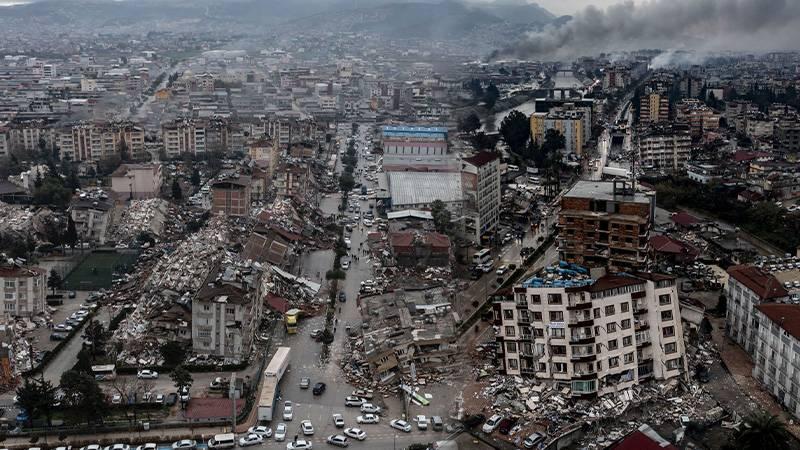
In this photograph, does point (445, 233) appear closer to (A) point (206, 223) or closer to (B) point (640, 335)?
(A) point (206, 223)

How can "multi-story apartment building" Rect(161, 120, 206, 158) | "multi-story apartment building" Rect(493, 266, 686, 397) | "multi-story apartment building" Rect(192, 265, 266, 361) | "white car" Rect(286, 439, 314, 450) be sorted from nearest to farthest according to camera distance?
"white car" Rect(286, 439, 314, 450), "multi-story apartment building" Rect(493, 266, 686, 397), "multi-story apartment building" Rect(192, 265, 266, 361), "multi-story apartment building" Rect(161, 120, 206, 158)

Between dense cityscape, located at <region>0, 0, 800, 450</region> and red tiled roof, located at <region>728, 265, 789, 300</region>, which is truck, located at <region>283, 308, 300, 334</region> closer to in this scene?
dense cityscape, located at <region>0, 0, 800, 450</region>

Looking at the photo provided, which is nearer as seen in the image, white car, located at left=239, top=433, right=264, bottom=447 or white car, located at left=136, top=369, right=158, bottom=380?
white car, located at left=239, top=433, right=264, bottom=447

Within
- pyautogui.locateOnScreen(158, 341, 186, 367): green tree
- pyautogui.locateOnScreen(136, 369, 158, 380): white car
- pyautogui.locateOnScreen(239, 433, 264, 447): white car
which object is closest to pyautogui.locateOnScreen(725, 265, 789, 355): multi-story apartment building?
pyautogui.locateOnScreen(239, 433, 264, 447): white car

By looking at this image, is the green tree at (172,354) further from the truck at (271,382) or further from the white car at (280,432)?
the white car at (280,432)

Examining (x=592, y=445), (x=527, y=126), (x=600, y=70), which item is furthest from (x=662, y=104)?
(x=592, y=445)

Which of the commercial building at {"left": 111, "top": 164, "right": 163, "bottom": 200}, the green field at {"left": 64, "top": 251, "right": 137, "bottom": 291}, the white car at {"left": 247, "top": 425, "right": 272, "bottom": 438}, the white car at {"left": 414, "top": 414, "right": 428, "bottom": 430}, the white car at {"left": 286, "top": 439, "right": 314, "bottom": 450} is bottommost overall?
the white car at {"left": 286, "top": 439, "right": 314, "bottom": 450}
